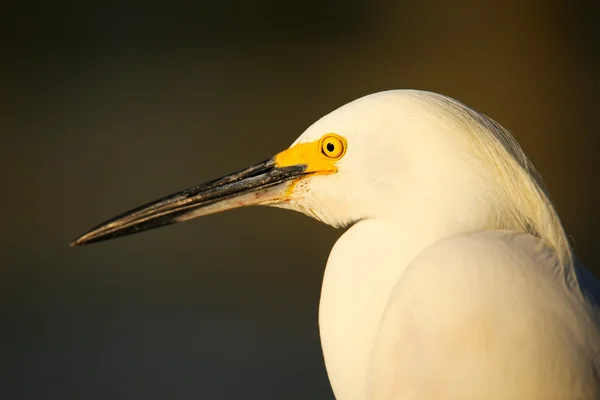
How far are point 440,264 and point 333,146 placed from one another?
29cm

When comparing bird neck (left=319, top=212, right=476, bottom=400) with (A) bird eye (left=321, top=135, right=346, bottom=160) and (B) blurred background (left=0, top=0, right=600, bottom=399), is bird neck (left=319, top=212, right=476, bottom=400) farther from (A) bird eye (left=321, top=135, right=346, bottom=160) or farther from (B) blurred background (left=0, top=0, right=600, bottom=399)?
(B) blurred background (left=0, top=0, right=600, bottom=399)

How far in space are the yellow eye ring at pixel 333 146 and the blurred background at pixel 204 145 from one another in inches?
82.0

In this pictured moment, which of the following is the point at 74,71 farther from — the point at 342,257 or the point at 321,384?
the point at 342,257

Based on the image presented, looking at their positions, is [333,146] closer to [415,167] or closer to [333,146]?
[333,146]

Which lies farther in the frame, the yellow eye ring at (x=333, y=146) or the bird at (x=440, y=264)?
the yellow eye ring at (x=333, y=146)

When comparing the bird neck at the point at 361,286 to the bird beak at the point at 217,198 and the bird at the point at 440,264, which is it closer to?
the bird at the point at 440,264

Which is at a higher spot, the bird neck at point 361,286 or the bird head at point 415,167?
the bird head at point 415,167

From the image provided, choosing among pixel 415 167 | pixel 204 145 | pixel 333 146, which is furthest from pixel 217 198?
pixel 204 145

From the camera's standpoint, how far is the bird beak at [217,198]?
1709 mm

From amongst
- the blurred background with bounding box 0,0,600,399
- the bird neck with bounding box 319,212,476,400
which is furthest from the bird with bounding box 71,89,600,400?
the blurred background with bounding box 0,0,600,399

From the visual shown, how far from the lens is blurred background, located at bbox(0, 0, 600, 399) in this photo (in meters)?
3.93

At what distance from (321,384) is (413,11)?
509 centimetres

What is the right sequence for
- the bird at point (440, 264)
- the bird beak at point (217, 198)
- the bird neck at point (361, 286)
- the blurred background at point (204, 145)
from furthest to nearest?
the blurred background at point (204, 145) < the bird beak at point (217, 198) < the bird neck at point (361, 286) < the bird at point (440, 264)

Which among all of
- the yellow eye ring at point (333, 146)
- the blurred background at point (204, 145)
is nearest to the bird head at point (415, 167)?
the yellow eye ring at point (333, 146)
